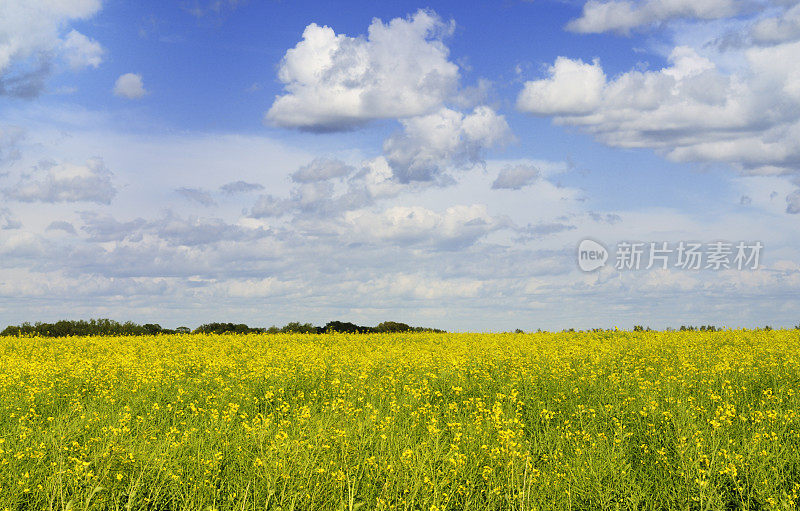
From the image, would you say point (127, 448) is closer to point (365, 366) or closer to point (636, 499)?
point (636, 499)

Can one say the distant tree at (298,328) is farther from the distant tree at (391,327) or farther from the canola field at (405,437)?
the canola field at (405,437)

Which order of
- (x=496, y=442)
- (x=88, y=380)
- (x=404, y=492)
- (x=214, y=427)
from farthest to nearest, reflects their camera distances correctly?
(x=88, y=380), (x=214, y=427), (x=496, y=442), (x=404, y=492)

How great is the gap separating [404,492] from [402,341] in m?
18.9

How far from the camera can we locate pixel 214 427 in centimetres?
782

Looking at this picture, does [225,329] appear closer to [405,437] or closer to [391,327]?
[391,327]

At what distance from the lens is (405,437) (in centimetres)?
695

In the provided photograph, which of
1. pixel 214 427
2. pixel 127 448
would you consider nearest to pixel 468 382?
pixel 214 427

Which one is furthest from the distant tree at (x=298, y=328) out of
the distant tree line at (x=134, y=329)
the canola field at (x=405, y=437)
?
the canola field at (x=405, y=437)

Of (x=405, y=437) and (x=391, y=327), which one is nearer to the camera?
(x=405, y=437)

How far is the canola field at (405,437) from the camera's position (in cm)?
548

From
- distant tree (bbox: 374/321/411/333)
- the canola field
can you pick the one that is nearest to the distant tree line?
distant tree (bbox: 374/321/411/333)

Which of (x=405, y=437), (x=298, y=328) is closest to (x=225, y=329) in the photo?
(x=298, y=328)

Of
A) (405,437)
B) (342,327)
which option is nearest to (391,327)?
(342,327)

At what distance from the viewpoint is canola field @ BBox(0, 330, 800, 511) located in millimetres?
5477
